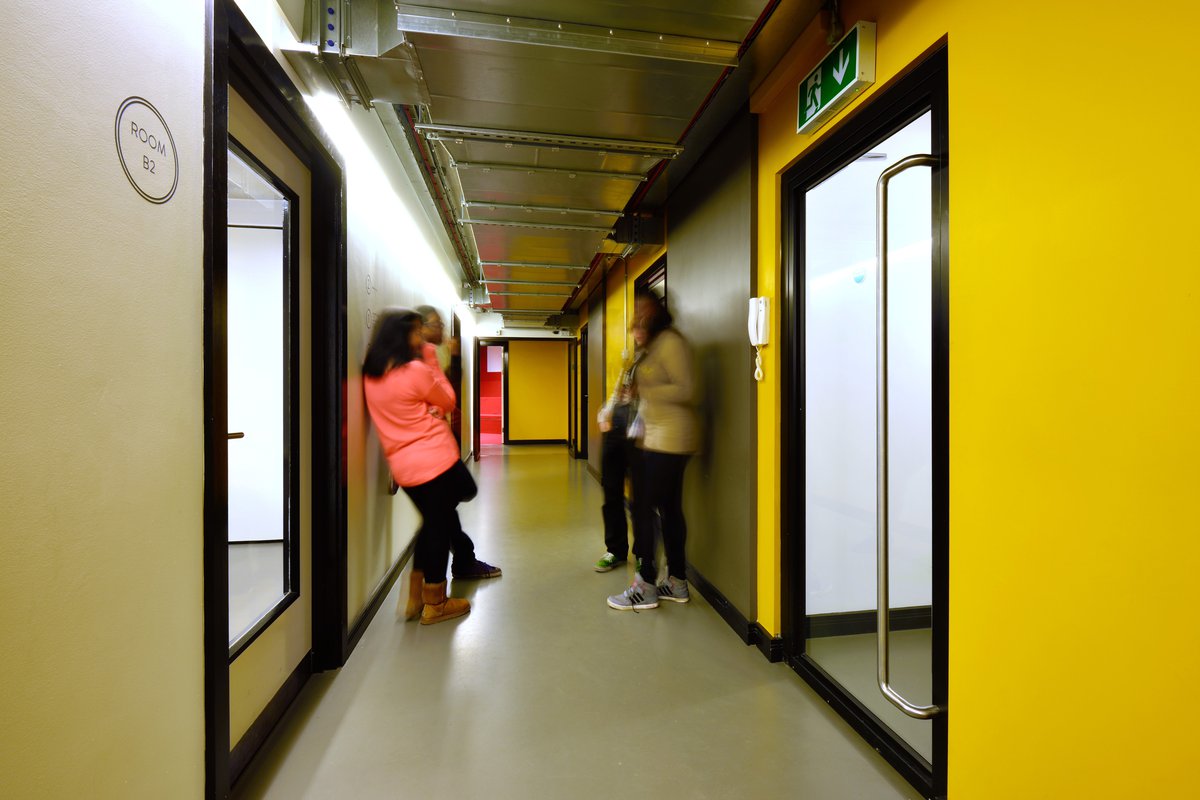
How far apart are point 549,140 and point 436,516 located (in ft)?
6.57

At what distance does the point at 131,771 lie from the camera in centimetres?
102

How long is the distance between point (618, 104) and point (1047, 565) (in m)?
2.16

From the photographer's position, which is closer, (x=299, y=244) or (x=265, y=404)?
(x=299, y=244)

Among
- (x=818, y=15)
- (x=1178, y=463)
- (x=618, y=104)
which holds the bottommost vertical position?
(x=1178, y=463)

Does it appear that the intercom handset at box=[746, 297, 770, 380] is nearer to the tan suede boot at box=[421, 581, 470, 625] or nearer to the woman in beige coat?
the woman in beige coat

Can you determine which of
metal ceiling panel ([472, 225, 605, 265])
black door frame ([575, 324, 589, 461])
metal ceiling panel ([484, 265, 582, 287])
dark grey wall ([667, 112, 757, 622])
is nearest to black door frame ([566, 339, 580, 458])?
black door frame ([575, 324, 589, 461])

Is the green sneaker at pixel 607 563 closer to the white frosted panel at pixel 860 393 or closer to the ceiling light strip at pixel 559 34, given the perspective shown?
the white frosted panel at pixel 860 393

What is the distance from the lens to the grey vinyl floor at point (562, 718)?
1.59 meters

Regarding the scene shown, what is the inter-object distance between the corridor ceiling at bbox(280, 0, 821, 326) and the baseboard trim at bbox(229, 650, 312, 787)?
231 centimetres

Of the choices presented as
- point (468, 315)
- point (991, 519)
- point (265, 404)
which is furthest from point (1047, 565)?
point (468, 315)

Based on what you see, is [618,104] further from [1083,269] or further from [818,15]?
[1083,269]

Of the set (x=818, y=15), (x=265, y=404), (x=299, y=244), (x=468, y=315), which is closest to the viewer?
(x=818, y=15)

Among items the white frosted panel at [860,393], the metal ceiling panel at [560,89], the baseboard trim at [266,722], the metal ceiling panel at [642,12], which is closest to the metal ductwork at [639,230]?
the metal ceiling panel at [560,89]

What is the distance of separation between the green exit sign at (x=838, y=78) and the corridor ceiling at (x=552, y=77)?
8.0 inches
